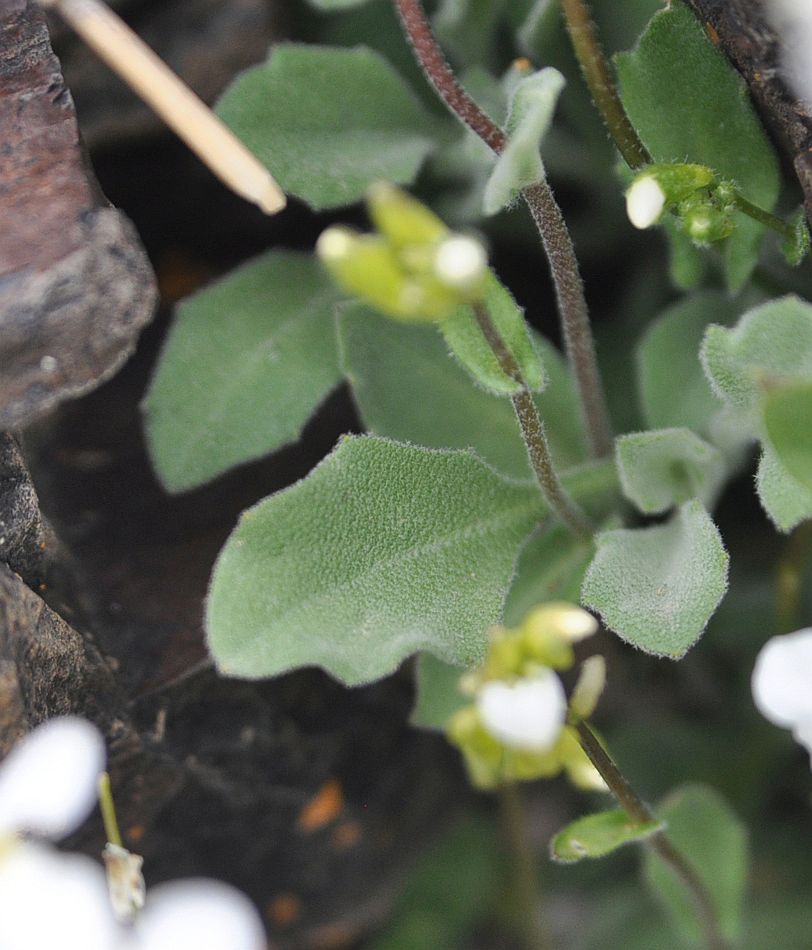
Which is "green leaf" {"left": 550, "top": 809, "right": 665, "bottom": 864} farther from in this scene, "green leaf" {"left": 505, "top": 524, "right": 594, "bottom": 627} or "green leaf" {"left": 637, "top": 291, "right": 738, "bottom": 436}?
"green leaf" {"left": 637, "top": 291, "right": 738, "bottom": 436}

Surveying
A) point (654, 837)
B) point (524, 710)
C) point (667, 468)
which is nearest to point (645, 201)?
point (667, 468)

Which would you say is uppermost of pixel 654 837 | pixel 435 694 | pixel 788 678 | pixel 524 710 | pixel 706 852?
pixel 524 710

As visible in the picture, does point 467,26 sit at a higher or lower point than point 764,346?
higher

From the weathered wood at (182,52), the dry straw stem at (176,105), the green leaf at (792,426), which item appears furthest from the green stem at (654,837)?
the weathered wood at (182,52)

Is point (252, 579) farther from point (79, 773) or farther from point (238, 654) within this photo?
point (79, 773)

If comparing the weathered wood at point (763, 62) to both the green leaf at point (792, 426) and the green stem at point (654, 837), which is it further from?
the green stem at point (654, 837)

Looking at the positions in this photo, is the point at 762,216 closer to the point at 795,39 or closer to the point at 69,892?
the point at 795,39
